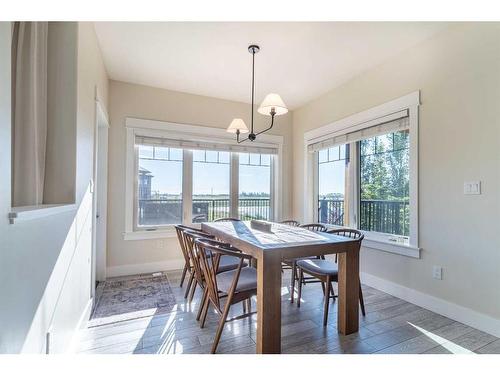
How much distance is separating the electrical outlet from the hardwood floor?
0.35m

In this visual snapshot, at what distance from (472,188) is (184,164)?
3.47 meters

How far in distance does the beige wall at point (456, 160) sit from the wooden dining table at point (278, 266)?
102 centimetres

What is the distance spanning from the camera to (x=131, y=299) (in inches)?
109

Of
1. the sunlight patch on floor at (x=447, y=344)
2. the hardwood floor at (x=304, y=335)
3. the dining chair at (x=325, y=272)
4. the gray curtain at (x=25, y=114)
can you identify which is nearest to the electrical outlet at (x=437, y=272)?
the hardwood floor at (x=304, y=335)

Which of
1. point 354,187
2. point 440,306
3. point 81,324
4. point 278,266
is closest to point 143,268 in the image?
point 81,324

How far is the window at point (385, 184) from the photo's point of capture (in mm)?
2979

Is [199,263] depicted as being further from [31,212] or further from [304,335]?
[31,212]

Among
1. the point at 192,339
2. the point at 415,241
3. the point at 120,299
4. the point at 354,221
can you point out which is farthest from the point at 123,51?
the point at 415,241

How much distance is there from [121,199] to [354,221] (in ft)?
10.7

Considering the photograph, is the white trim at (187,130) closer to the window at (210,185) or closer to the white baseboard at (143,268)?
the window at (210,185)

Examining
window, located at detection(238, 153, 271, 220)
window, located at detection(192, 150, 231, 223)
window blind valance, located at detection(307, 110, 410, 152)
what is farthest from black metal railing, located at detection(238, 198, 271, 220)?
window blind valance, located at detection(307, 110, 410, 152)

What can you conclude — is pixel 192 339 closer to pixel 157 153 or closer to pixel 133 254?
pixel 133 254

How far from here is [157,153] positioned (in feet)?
12.7

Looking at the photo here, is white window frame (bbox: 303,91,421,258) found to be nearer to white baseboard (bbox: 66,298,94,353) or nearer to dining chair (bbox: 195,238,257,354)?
dining chair (bbox: 195,238,257,354)
